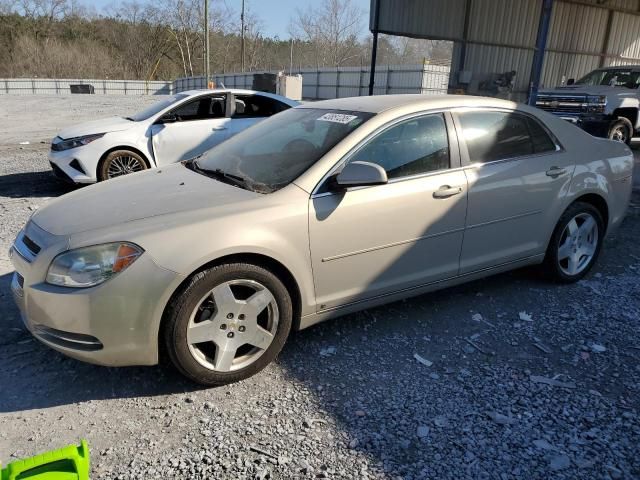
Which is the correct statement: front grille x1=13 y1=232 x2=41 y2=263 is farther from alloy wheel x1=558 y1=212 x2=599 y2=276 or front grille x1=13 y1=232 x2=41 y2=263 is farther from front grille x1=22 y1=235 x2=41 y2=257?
alloy wheel x1=558 y1=212 x2=599 y2=276

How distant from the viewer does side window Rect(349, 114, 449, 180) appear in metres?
3.32

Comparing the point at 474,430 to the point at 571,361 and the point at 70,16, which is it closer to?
the point at 571,361

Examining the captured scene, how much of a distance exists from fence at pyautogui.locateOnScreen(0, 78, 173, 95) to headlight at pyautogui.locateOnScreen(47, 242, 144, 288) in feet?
151

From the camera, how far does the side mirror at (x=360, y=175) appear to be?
3.01 metres

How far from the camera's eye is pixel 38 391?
9.35ft

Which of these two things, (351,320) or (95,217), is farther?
(351,320)

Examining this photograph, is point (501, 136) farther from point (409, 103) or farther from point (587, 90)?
point (587, 90)

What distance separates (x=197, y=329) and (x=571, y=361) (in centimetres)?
232

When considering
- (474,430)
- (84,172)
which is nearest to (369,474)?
(474,430)

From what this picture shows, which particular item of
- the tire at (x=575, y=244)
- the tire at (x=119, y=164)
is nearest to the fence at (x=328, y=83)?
the tire at (x=119, y=164)

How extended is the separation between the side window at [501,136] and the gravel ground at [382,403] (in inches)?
46.3

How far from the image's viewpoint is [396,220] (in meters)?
3.26

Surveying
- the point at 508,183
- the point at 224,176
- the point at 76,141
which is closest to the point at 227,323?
the point at 224,176

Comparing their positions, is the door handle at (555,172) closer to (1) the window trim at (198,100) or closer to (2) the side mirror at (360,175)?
(2) the side mirror at (360,175)
